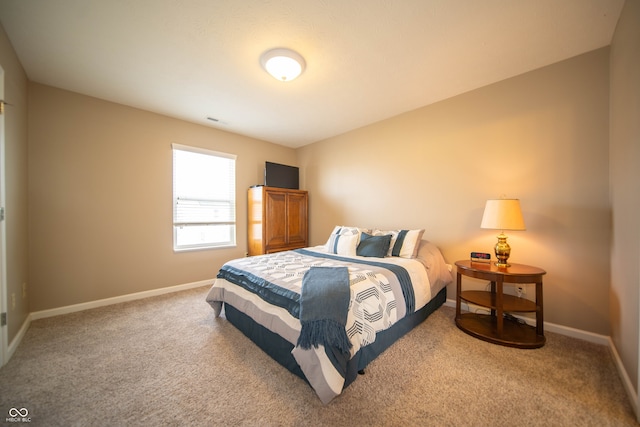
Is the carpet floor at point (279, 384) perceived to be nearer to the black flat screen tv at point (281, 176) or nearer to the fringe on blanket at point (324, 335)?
the fringe on blanket at point (324, 335)

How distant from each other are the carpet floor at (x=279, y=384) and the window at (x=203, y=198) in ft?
5.38

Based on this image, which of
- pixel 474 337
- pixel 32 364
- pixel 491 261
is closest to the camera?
pixel 32 364

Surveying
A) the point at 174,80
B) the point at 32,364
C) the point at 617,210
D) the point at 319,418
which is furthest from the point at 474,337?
the point at 174,80

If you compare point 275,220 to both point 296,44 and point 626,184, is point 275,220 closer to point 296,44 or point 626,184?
point 296,44

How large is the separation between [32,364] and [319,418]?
223 centimetres

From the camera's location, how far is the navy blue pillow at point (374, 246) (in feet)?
8.87

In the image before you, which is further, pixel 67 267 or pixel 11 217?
pixel 67 267

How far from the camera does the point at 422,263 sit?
251 cm

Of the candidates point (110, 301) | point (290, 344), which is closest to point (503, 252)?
point (290, 344)

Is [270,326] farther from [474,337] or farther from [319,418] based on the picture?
[474,337]

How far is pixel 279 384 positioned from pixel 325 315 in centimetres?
61

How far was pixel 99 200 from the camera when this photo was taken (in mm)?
2818

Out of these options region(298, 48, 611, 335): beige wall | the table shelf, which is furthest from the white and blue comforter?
region(298, 48, 611, 335): beige wall

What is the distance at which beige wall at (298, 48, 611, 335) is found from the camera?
6.57ft
